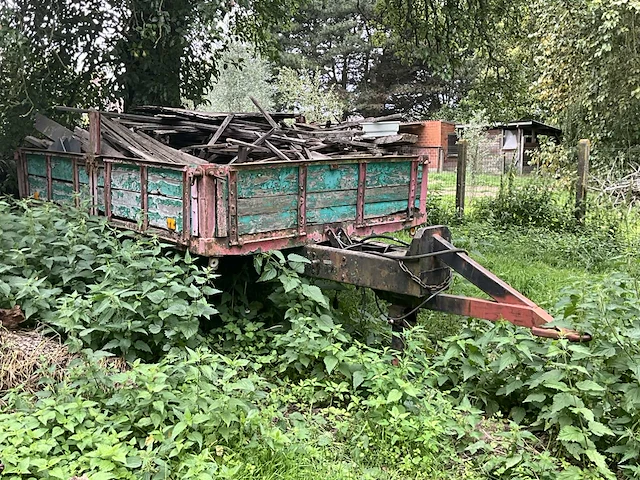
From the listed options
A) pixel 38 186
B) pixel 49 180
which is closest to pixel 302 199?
pixel 49 180

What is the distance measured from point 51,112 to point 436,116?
2443cm

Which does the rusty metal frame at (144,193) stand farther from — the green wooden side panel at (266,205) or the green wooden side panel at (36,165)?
the green wooden side panel at (36,165)

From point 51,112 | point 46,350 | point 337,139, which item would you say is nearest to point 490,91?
point 337,139

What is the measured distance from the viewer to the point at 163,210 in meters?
5.15

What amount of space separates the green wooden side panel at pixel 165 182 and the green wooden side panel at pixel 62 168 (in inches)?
63.1

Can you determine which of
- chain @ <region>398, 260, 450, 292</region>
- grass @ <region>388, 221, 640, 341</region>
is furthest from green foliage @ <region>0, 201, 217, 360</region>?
grass @ <region>388, 221, 640, 341</region>

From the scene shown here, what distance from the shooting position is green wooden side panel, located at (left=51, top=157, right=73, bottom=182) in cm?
638

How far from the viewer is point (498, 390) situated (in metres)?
4.03

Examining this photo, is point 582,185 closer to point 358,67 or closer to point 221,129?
point 221,129

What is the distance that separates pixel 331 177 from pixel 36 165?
3769mm

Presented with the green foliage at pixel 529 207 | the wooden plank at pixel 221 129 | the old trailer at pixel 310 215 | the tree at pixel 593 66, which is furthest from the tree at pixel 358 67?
the old trailer at pixel 310 215

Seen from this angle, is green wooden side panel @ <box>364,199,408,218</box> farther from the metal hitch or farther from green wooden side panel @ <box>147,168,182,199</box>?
green wooden side panel @ <box>147,168,182,199</box>

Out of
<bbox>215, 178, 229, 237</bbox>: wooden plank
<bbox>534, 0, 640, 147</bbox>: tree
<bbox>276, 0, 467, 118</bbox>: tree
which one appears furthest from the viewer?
<bbox>276, 0, 467, 118</bbox>: tree

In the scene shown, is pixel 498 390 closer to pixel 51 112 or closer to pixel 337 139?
pixel 337 139
